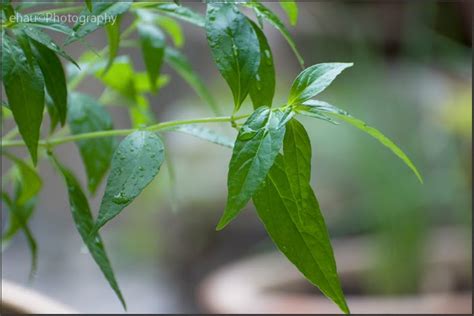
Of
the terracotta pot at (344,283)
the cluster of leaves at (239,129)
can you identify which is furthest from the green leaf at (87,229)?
the terracotta pot at (344,283)

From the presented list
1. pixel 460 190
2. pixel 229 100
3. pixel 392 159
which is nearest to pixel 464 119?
pixel 460 190

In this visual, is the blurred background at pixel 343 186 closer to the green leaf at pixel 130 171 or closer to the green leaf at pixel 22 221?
the green leaf at pixel 22 221

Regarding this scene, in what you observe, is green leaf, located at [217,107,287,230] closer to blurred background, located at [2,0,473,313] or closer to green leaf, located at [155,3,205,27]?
green leaf, located at [155,3,205,27]

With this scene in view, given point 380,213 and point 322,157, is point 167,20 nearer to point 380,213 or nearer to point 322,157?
point 380,213

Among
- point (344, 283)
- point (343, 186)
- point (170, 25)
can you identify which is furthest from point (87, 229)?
A: point (343, 186)

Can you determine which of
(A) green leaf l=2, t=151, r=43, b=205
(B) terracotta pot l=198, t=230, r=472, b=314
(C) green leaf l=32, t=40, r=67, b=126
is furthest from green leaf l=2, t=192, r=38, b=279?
(B) terracotta pot l=198, t=230, r=472, b=314
